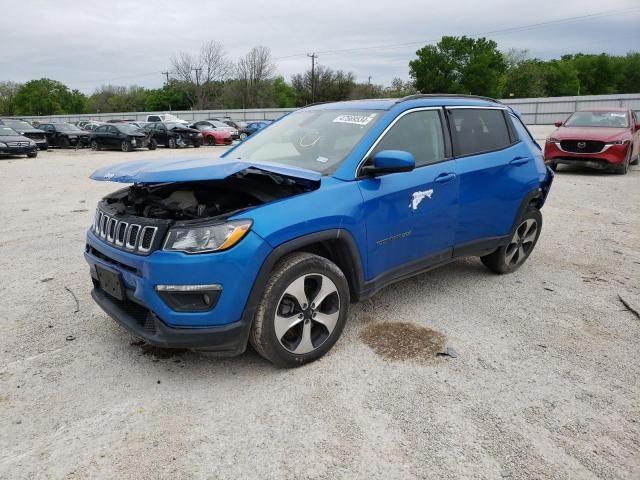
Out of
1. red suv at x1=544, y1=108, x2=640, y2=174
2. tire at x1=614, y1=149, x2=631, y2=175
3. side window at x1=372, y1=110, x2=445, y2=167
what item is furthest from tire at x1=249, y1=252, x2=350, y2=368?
tire at x1=614, y1=149, x2=631, y2=175

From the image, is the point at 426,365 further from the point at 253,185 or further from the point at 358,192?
the point at 253,185

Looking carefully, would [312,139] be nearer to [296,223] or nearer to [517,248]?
[296,223]

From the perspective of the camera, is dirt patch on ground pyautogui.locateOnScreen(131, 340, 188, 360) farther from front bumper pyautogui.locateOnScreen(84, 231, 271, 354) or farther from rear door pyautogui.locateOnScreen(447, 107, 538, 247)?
rear door pyautogui.locateOnScreen(447, 107, 538, 247)

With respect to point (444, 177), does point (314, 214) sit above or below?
below

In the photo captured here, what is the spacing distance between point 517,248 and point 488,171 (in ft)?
3.90

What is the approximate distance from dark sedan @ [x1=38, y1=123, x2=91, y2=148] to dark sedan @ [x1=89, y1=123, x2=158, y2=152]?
1524mm

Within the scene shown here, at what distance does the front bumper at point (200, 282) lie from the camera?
2.68 meters

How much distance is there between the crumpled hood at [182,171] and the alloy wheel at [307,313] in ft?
2.26

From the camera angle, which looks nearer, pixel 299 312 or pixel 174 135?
pixel 299 312

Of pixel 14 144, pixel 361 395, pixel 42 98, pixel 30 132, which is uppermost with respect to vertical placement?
pixel 42 98

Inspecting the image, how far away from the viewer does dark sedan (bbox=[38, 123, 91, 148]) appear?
25375mm

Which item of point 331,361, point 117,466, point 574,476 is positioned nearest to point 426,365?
point 331,361

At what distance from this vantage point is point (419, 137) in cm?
385

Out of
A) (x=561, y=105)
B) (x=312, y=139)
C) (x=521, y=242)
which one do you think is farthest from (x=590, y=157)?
(x=561, y=105)
